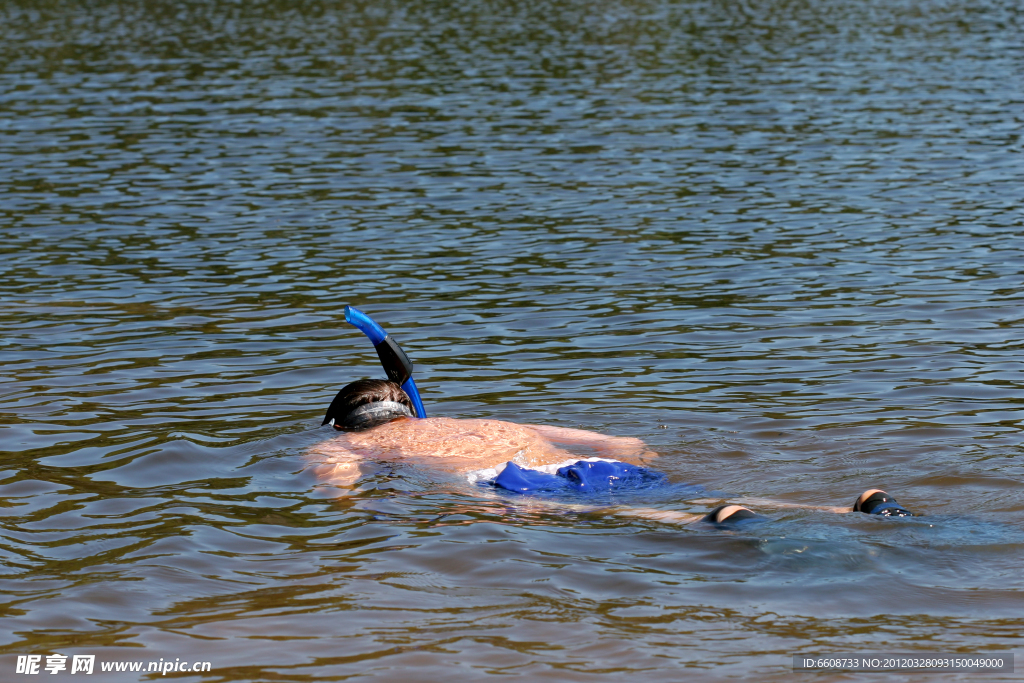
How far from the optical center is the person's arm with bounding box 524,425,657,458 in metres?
8.13

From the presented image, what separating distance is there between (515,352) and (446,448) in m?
3.33

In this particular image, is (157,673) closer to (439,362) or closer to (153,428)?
(153,428)

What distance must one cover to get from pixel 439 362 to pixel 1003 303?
5.43 meters

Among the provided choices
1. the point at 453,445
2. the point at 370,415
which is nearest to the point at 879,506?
the point at 453,445

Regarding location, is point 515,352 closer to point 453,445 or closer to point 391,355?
point 391,355

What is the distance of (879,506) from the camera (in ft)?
21.1

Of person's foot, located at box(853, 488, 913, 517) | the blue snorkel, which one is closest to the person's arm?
the blue snorkel

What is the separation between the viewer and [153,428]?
903 centimetres

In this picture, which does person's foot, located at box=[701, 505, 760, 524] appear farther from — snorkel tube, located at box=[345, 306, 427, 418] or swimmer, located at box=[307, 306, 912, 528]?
snorkel tube, located at box=[345, 306, 427, 418]

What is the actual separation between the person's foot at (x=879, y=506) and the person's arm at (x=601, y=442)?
189 cm

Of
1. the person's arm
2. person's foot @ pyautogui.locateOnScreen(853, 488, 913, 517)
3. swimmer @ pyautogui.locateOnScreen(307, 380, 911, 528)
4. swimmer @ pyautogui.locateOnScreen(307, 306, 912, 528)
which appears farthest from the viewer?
the person's arm

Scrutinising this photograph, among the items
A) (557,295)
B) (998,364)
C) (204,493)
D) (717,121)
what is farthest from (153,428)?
(717,121)

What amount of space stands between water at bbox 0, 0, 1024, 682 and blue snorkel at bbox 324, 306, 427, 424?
0.83 meters

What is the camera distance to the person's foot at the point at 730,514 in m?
6.48
